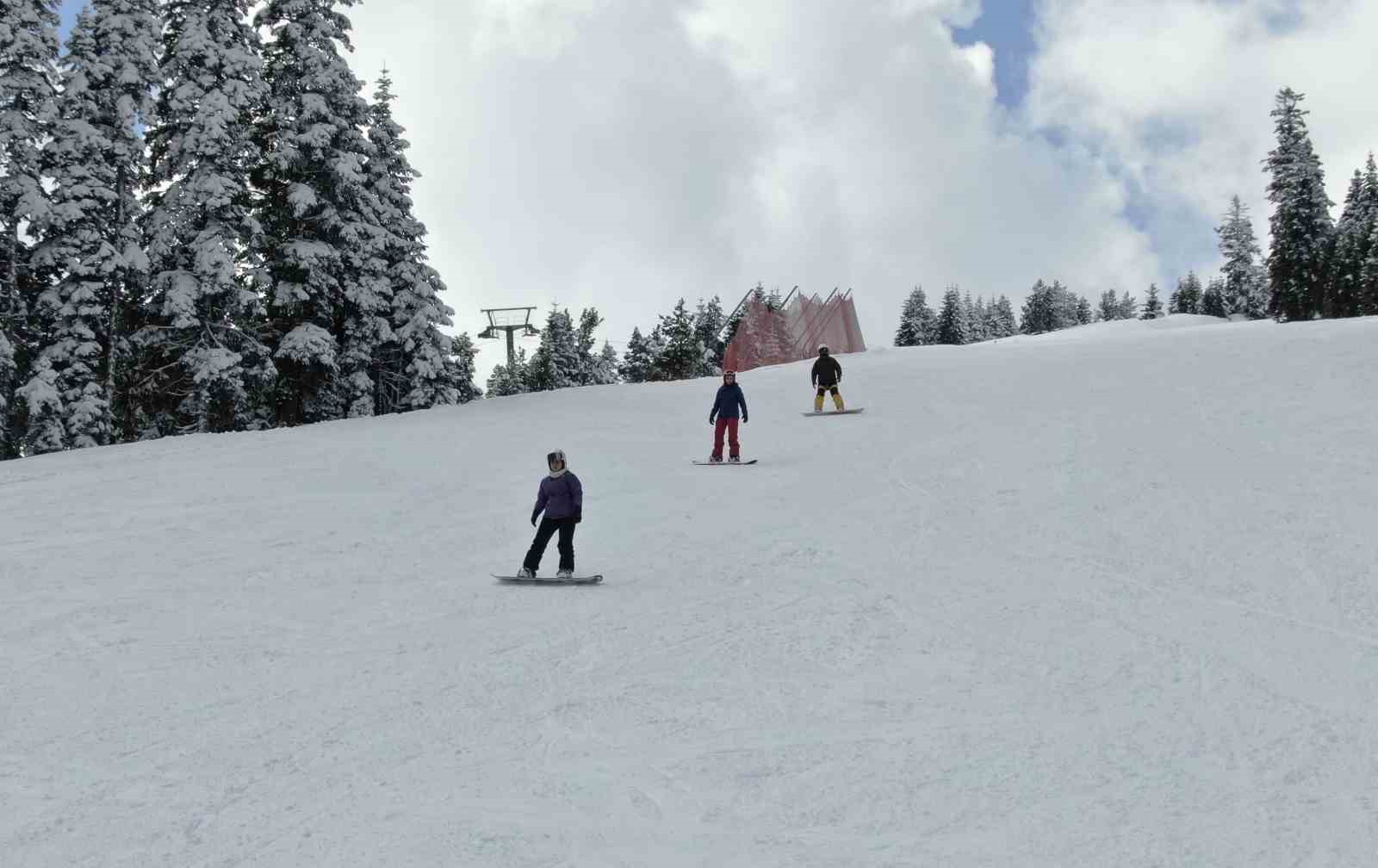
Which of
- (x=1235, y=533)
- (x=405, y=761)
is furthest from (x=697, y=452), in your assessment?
(x=405, y=761)

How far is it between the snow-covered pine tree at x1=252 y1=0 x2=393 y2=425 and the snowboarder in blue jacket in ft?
46.0

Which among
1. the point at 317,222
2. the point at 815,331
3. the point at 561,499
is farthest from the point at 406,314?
the point at 815,331

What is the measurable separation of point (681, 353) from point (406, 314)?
44528 millimetres

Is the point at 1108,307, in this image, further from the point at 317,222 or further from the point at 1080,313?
the point at 317,222

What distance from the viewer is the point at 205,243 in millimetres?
25594

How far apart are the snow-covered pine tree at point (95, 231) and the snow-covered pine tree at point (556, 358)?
4590 centimetres

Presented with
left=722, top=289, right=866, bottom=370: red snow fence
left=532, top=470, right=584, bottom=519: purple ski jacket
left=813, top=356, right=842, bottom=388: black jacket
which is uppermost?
left=722, top=289, right=866, bottom=370: red snow fence

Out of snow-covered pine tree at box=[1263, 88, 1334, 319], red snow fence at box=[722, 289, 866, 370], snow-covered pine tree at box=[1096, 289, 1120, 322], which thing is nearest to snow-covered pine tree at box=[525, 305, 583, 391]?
red snow fence at box=[722, 289, 866, 370]

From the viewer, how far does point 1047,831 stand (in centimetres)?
491

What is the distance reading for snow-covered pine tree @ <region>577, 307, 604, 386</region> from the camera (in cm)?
7844

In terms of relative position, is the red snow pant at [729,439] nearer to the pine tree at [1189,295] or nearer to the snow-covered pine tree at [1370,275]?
the snow-covered pine tree at [1370,275]

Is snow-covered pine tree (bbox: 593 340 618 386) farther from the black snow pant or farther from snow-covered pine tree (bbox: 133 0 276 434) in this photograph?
the black snow pant

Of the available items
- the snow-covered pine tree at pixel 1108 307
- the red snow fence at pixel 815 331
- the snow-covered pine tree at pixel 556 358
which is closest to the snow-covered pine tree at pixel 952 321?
the red snow fence at pixel 815 331

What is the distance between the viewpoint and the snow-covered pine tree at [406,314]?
29422 millimetres
